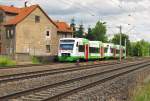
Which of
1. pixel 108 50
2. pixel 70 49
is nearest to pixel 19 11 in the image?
pixel 108 50

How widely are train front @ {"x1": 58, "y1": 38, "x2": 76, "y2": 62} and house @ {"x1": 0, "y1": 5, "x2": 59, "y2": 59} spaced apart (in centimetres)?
2111

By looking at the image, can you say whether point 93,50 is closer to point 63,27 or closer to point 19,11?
point 19,11

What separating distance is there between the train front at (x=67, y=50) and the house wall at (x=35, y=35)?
20752mm

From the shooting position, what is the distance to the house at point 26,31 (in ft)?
228

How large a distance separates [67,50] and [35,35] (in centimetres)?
2687

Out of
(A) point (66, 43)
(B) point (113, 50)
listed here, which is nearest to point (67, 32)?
(B) point (113, 50)

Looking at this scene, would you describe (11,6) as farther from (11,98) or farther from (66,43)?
(11,98)

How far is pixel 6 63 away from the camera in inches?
1524

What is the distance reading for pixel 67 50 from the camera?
4753 centimetres

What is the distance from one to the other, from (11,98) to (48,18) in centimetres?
6281

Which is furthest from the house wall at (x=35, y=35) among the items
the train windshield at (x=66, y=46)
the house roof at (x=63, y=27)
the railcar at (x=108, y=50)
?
the train windshield at (x=66, y=46)

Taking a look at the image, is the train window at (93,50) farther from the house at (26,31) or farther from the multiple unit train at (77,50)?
the house at (26,31)

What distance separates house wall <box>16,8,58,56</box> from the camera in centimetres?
6981

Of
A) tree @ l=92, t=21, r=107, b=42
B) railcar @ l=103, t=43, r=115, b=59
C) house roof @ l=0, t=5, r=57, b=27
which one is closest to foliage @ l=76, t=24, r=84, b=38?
tree @ l=92, t=21, r=107, b=42
